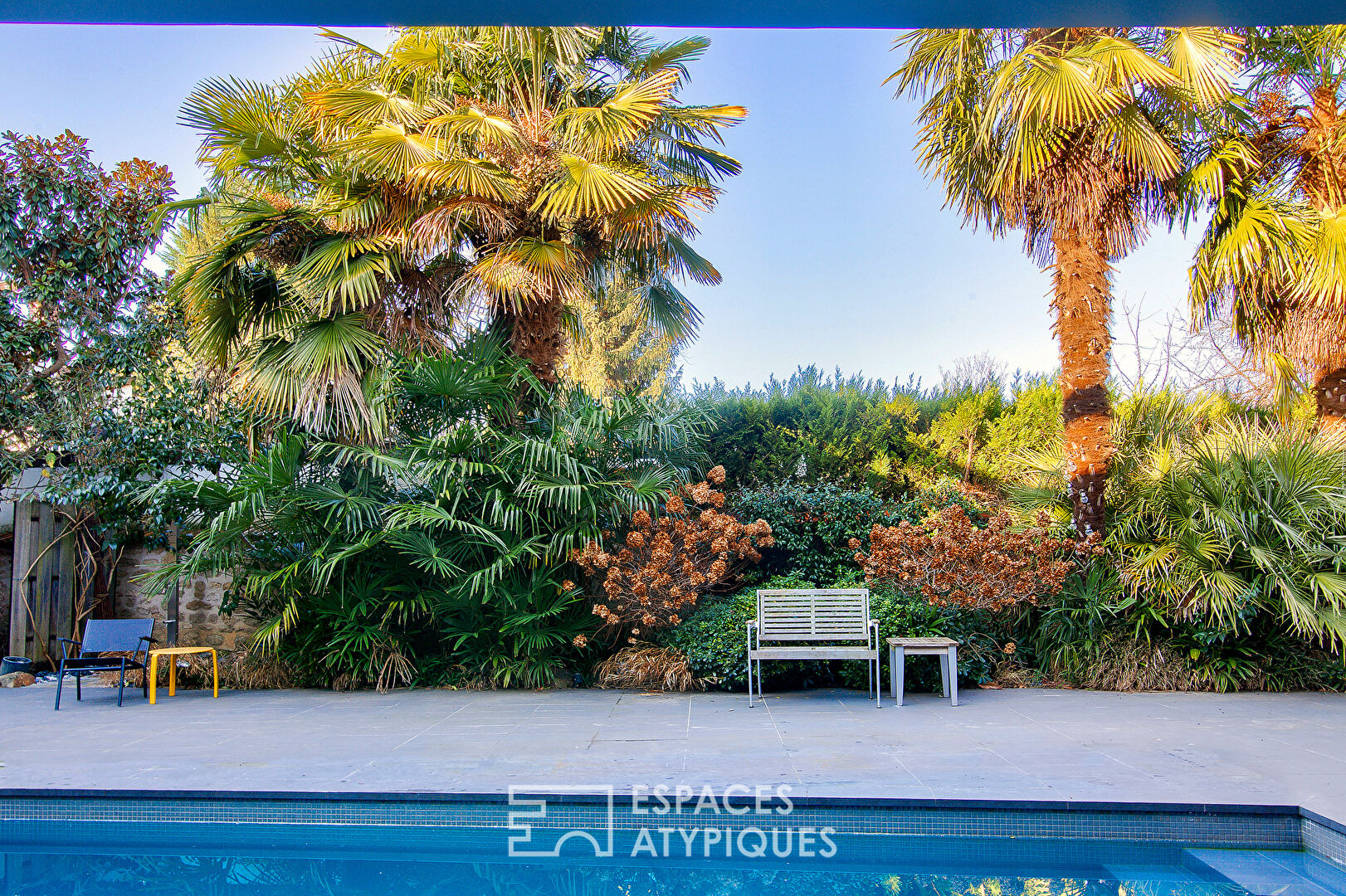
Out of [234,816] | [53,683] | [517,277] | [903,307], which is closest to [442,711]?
[234,816]

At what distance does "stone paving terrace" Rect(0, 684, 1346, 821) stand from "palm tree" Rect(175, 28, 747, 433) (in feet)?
8.72

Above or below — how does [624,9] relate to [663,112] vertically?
below

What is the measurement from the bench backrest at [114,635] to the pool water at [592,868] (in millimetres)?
3322

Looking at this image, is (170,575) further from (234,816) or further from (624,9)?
(624,9)

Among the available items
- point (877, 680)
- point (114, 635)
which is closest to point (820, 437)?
point (877, 680)

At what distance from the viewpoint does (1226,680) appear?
6.84m

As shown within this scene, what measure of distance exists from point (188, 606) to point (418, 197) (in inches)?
198

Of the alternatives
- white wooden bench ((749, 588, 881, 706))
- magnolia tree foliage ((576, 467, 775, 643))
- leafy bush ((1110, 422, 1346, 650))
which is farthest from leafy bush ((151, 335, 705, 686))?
leafy bush ((1110, 422, 1346, 650))

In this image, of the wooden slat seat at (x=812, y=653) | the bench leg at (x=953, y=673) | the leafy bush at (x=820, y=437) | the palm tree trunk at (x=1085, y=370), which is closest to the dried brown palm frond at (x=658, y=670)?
the wooden slat seat at (x=812, y=653)

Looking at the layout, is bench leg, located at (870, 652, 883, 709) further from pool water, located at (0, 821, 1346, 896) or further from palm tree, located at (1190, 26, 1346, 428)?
palm tree, located at (1190, 26, 1346, 428)

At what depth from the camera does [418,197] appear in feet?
23.9

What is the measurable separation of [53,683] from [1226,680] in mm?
10479

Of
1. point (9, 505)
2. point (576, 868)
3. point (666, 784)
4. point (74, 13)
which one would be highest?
point (74, 13)

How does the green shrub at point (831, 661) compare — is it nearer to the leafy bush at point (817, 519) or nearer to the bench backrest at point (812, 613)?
the bench backrest at point (812, 613)
